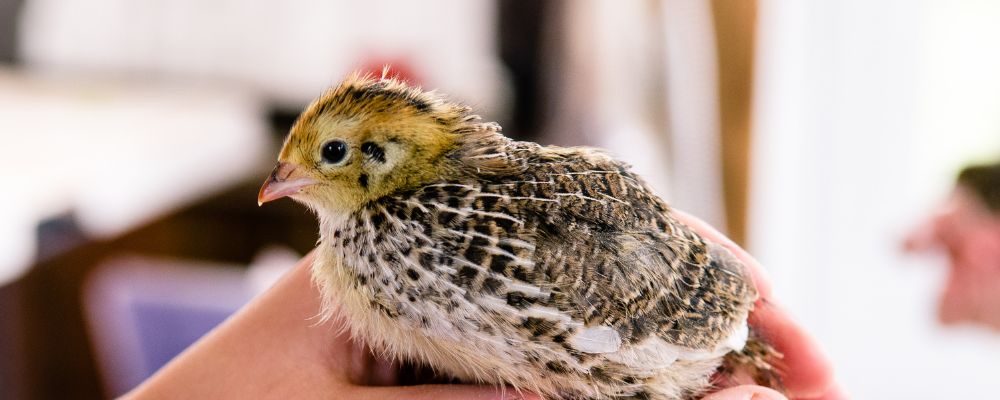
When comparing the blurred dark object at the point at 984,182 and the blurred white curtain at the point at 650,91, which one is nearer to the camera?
the blurred dark object at the point at 984,182

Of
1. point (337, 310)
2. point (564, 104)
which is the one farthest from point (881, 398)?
point (337, 310)

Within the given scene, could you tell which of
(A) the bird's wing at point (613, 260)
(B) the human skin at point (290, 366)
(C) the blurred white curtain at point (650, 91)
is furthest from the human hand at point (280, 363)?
(C) the blurred white curtain at point (650, 91)

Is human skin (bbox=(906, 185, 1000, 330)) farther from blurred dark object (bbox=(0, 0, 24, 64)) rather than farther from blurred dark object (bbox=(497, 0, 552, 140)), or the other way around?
blurred dark object (bbox=(0, 0, 24, 64))

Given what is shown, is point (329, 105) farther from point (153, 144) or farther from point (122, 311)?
point (153, 144)

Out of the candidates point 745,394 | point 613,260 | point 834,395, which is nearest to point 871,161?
point 834,395

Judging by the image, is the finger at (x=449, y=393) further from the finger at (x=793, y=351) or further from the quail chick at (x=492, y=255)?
the finger at (x=793, y=351)

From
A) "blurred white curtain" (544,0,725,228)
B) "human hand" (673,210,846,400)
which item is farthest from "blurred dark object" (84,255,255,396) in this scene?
"blurred white curtain" (544,0,725,228)
